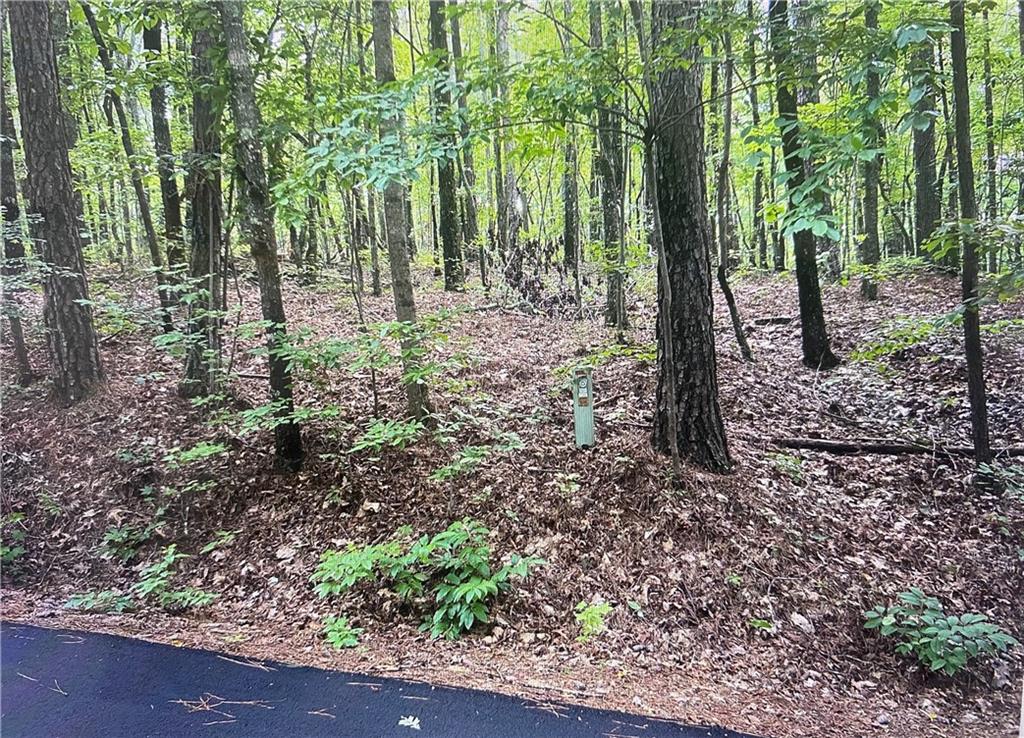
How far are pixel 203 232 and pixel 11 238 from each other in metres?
2.18

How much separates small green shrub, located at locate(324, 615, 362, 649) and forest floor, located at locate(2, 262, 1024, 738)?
2.9 inches

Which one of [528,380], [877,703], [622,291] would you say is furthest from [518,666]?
[622,291]

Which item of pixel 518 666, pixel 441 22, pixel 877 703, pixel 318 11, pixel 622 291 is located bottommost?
pixel 877 703

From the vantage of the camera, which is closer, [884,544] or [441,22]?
[884,544]

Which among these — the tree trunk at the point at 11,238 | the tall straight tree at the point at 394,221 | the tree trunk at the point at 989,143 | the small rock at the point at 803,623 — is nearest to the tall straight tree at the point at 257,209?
the tall straight tree at the point at 394,221

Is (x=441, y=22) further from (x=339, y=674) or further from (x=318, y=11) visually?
(x=339, y=674)

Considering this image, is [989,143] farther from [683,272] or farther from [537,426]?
[537,426]

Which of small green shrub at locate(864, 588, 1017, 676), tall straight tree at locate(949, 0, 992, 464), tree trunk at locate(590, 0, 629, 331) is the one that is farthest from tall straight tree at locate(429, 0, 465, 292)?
small green shrub at locate(864, 588, 1017, 676)

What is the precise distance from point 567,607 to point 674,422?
182 cm

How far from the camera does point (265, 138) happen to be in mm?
5602

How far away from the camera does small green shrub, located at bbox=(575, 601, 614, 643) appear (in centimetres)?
385

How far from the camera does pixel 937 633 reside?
3535 millimetres

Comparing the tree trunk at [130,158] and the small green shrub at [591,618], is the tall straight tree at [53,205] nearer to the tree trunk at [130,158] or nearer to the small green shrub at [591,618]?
the tree trunk at [130,158]

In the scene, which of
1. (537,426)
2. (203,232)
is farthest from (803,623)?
(203,232)
